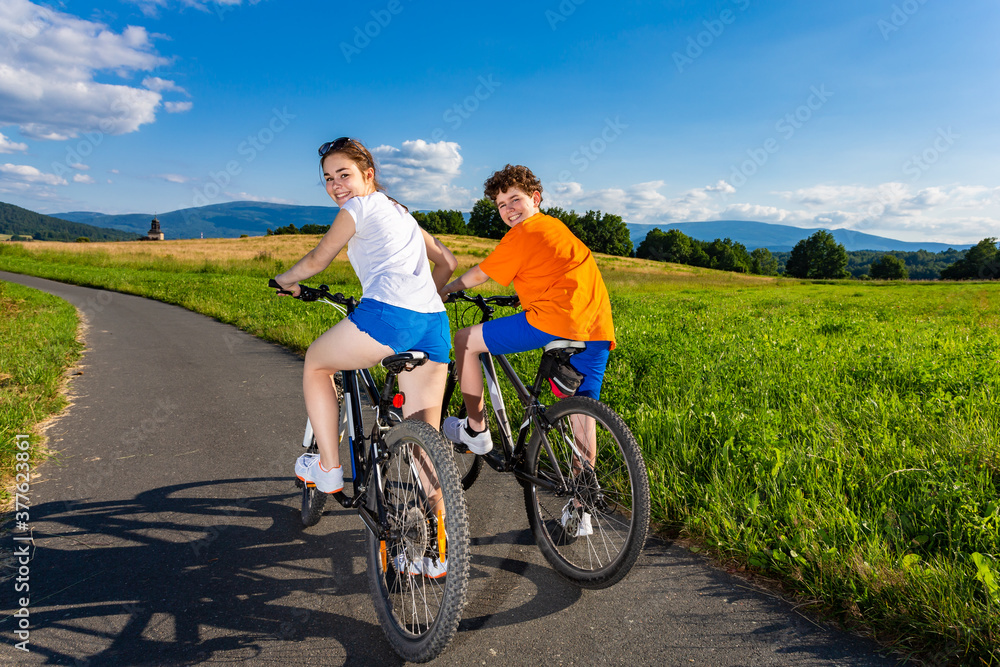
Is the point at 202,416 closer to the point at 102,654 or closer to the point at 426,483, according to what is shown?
the point at 102,654

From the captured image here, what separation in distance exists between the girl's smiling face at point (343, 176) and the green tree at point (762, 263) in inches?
5166

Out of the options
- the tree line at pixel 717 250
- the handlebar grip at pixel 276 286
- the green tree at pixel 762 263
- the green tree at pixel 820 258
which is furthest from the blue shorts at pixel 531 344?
the green tree at pixel 762 263

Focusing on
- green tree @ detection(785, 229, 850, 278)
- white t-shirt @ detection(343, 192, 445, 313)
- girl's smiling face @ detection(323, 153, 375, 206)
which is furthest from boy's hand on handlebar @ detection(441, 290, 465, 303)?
green tree @ detection(785, 229, 850, 278)

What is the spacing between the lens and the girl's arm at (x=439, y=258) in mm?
3244

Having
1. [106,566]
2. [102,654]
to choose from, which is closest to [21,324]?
[106,566]

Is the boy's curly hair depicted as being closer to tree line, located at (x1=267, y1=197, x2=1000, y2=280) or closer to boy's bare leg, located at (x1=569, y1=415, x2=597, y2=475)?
boy's bare leg, located at (x1=569, y1=415, x2=597, y2=475)

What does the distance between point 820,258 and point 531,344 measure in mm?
121376

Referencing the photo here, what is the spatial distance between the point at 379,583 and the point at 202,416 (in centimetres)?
434

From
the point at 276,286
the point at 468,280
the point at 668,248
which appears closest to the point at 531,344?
the point at 468,280

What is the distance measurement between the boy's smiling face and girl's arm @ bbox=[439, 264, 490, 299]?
1.19 ft

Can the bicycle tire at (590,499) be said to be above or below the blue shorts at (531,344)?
below

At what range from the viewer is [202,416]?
5.83 m

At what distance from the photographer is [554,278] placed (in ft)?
9.98

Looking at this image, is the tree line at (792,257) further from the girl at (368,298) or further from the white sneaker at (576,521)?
the girl at (368,298)
